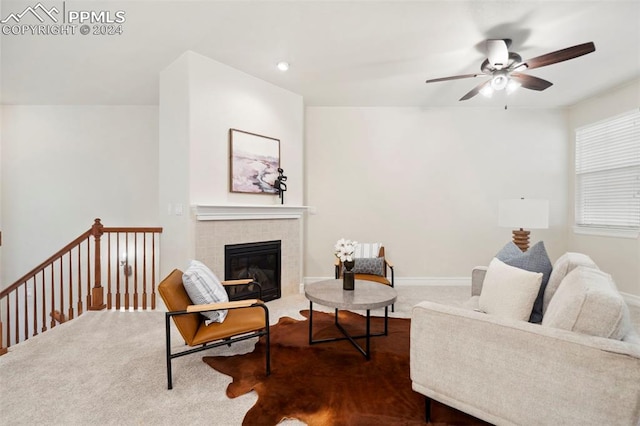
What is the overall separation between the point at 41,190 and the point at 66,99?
58.1 inches

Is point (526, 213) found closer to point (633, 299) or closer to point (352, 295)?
point (633, 299)

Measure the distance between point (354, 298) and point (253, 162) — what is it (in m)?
2.19

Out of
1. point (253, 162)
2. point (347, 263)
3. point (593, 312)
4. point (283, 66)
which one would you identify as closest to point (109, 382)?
point (347, 263)

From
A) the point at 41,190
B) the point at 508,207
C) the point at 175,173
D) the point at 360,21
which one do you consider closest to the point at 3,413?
the point at 175,173

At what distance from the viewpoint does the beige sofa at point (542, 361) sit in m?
1.12

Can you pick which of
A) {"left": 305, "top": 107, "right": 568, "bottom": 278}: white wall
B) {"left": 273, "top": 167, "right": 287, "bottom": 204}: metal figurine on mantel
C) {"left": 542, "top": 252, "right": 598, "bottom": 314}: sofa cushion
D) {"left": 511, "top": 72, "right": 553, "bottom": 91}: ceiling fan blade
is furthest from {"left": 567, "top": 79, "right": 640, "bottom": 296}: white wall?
{"left": 273, "top": 167, "right": 287, "bottom": 204}: metal figurine on mantel

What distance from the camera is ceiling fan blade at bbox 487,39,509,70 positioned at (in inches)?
98.6

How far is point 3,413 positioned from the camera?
166 cm

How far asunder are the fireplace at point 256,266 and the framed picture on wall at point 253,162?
72 cm

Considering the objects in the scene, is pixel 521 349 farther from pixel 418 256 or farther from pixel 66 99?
pixel 66 99

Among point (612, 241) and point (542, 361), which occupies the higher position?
point (612, 241)

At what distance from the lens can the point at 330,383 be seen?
1.95 meters

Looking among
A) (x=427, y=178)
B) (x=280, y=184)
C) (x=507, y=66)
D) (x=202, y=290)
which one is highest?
(x=507, y=66)

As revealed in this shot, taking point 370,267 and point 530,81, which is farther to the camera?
point 370,267
